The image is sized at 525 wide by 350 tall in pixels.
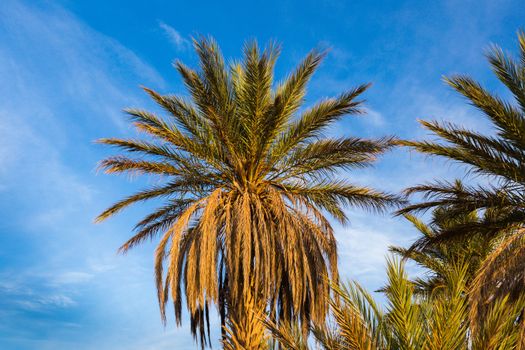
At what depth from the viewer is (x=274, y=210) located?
14.4 metres

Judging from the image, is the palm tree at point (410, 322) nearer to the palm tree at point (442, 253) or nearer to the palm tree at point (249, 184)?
the palm tree at point (249, 184)

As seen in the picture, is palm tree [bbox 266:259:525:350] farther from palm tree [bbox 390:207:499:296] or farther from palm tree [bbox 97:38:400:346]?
palm tree [bbox 390:207:499:296]

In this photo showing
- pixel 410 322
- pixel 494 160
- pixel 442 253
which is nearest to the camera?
pixel 410 322

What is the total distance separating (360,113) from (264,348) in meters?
6.57

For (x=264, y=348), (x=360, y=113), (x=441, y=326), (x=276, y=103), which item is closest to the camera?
(x=441, y=326)

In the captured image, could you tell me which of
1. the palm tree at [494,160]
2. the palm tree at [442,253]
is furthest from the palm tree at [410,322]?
the palm tree at [442,253]

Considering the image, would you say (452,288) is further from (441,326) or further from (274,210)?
(274,210)

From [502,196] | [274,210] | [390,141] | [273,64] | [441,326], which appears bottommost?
[441,326]

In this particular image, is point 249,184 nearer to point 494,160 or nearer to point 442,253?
point 494,160

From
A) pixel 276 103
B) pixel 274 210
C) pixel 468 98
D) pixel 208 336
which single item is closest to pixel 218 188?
pixel 274 210

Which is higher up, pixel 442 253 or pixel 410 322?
pixel 442 253

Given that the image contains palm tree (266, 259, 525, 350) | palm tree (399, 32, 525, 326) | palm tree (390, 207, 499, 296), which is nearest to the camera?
palm tree (266, 259, 525, 350)

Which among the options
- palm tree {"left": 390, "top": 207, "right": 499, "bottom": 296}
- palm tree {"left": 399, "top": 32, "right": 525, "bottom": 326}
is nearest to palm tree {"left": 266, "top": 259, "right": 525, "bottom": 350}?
palm tree {"left": 399, "top": 32, "right": 525, "bottom": 326}

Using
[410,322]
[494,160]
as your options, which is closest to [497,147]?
[494,160]
